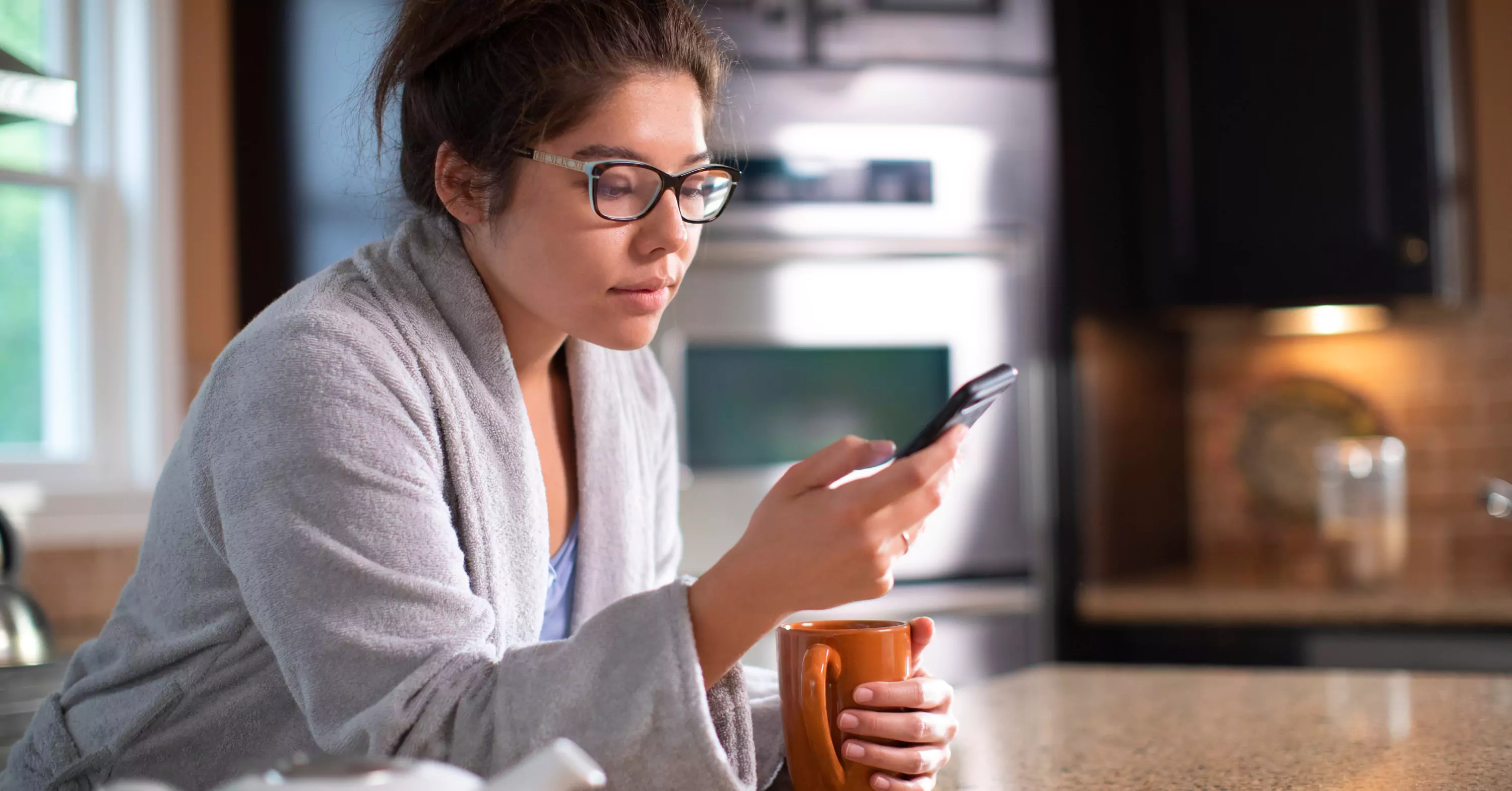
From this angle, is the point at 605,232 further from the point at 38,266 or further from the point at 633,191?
the point at 38,266

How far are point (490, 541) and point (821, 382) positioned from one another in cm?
155

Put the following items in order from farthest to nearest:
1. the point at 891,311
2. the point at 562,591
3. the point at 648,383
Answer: the point at 891,311 < the point at 648,383 < the point at 562,591

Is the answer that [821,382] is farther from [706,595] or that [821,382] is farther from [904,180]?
[706,595]

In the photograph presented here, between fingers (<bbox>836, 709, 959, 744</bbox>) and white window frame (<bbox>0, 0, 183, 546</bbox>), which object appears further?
white window frame (<bbox>0, 0, 183, 546</bbox>)

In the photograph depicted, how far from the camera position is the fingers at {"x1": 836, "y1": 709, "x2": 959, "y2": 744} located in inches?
33.7

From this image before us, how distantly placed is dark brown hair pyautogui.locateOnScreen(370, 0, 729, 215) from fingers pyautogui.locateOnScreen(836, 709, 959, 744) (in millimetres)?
478

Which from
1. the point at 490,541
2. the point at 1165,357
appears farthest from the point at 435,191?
the point at 1165,357

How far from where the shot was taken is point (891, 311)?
2.51 metres

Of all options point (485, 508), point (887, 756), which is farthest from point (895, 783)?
point (485, 508)

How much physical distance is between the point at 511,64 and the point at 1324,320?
2.46 m

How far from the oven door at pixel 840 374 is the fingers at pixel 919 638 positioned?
1452mm

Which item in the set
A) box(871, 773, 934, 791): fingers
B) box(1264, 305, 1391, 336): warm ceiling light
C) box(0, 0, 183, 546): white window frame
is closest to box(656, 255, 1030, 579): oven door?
box(1264, 305, 1391, 336): warm ceiling light

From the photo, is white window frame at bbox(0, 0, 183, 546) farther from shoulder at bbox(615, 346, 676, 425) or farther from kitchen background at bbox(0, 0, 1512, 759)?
shoulder at bbox(615, 346, 676, 425)

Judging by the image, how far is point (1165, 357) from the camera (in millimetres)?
3086
